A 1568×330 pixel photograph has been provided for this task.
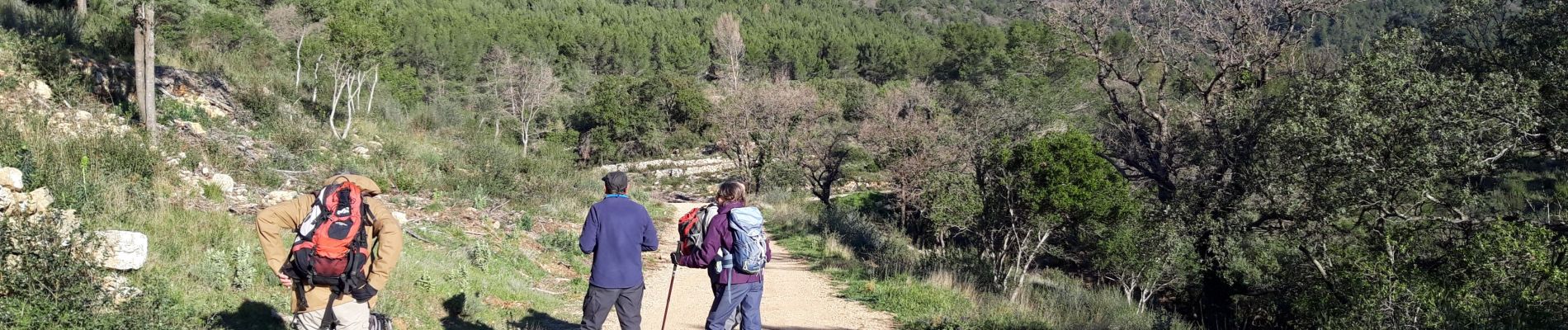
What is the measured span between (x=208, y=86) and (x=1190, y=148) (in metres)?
17.7

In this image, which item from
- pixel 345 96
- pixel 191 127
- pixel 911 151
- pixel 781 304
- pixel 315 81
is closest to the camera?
pixel 781 304

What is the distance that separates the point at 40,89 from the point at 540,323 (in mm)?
8056

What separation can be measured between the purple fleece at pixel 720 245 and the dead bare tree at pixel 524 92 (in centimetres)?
3438

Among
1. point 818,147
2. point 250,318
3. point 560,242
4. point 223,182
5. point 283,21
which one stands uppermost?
point 283,21

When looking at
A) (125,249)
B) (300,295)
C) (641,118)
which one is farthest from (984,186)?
(641,118)

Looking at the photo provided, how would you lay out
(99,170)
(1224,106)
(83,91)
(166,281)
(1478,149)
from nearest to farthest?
(166,281) < (99,170) < (1478,149) < (83,91) < (1224,106)

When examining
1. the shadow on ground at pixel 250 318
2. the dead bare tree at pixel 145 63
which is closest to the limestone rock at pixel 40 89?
the dead bare tree at pixel 145 63

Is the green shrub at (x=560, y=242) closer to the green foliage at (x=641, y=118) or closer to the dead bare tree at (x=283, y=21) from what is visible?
the dead bare tree at (x=283, y=21)

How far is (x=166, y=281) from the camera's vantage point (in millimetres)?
5305

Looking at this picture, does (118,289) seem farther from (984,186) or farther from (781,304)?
(984,186)

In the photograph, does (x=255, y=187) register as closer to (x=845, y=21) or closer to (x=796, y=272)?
(x=796, y=272)

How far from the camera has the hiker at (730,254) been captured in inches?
185

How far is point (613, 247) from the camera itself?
4641 millimetres

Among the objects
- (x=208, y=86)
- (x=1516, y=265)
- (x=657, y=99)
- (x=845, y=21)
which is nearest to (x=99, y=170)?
(x=208, y=86)
